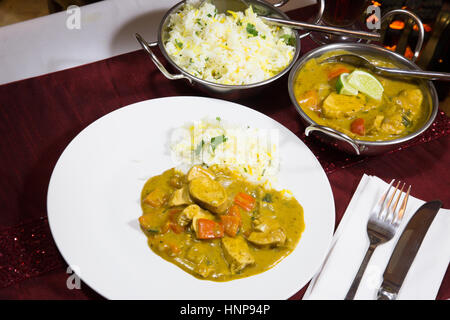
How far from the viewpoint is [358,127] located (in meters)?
2.63

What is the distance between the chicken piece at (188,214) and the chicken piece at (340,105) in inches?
40.7

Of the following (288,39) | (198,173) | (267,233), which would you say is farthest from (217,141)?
(288,39)

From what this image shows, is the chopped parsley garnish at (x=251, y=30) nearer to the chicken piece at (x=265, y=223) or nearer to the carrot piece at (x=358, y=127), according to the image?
the carrot piece at (x=358, y=127)

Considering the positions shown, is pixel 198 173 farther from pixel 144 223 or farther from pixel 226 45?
pixel 226 45

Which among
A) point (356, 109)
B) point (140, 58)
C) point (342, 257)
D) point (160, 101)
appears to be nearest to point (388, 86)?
point (356, 109)

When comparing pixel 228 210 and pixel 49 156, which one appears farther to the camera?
pixel 49 156

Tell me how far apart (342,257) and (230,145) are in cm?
85

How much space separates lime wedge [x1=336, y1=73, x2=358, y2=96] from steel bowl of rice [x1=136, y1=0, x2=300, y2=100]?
1.05ft

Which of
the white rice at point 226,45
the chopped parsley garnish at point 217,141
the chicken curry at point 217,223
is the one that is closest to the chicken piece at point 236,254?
the chicken curry at point 217,223

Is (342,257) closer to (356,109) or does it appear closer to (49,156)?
(356,109)

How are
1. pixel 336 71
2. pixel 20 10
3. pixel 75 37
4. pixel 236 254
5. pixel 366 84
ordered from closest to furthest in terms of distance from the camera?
pixel 236 254
pixel 366 84
pixel 336 71
pixel 75 37
pixel 20 10

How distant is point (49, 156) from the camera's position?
8.46 feet

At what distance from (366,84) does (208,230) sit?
1.43m

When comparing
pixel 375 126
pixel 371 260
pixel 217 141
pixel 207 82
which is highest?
pixel 207 82
